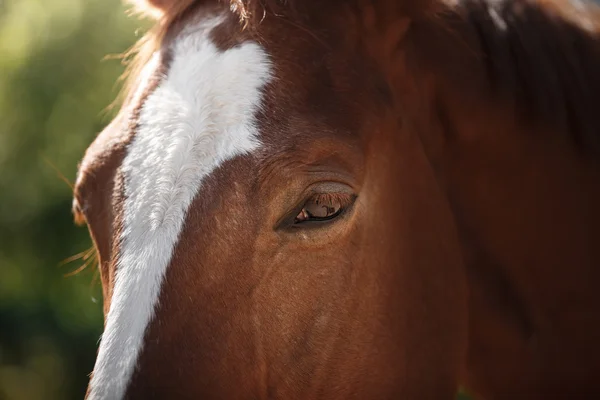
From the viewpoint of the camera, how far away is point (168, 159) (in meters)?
1.50

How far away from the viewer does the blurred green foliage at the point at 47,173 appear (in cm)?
595

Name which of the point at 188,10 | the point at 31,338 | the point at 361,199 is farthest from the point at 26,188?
the point at 361,199

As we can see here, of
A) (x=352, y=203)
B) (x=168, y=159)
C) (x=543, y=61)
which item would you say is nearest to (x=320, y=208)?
(x=352, y=203)

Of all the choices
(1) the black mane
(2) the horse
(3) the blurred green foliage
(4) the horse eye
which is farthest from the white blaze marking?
(3) the blurred green foliage

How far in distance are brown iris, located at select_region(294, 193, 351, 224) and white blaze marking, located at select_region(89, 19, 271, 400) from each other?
20 centimetres

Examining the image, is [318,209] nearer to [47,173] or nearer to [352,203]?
[352,203]

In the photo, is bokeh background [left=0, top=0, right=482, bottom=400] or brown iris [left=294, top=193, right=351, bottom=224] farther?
bokeh background [left=0, top=0, right=482, bottom=400]

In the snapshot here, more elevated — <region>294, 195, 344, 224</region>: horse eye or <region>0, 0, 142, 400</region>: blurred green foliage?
<region>294, 195, 344, 224</region>: horse eye

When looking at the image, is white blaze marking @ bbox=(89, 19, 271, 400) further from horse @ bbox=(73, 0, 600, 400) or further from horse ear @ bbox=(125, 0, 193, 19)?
horse ear @ bbox=(125, 0, 193, 19)

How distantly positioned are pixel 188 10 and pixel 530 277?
135 centimetres

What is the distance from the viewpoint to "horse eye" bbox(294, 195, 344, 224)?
153 centimetres

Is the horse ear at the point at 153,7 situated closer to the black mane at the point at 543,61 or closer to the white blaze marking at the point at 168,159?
the white blaze marking at the point at 168,159

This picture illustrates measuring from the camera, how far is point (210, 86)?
1.57 meters

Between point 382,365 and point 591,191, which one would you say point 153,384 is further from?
point 591,191
